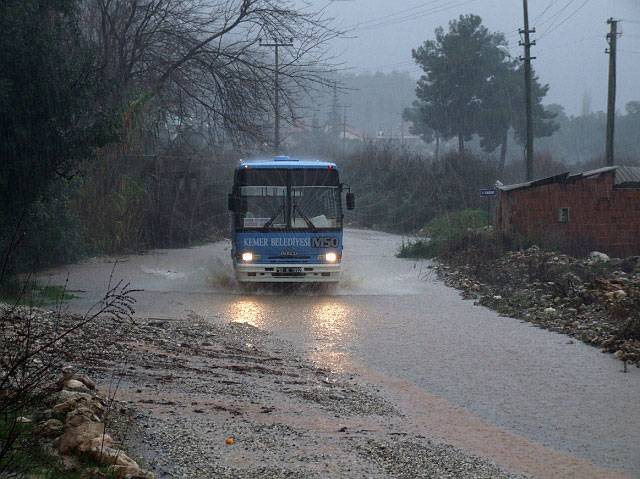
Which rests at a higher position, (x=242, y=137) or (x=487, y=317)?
(x=242, y=137)

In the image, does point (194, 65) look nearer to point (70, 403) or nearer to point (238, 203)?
point (238, 203)

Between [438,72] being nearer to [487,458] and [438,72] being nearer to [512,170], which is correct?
[512,170]

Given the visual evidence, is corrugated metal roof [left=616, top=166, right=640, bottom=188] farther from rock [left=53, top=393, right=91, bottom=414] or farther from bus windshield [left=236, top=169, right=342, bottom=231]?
rock [left=53, top=393, right=91, bottom=414]

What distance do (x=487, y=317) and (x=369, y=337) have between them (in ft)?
11.8

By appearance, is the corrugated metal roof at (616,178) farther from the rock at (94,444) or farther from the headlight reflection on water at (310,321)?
the rock at (94,444)

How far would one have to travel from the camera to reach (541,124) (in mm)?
72438

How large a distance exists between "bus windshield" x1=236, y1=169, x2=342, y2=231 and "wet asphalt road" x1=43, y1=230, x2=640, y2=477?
1.58m

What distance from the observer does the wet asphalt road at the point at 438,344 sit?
905cm

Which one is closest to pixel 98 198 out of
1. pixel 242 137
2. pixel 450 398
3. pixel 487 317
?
pixel 242 137

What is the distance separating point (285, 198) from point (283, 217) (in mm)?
384

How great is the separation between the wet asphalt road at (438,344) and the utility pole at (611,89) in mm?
17271

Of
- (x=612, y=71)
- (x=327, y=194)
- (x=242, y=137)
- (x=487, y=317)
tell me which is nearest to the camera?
(x=487, y=317)

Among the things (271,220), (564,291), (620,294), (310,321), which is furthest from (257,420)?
(564,291)

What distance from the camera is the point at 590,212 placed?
28.7m
